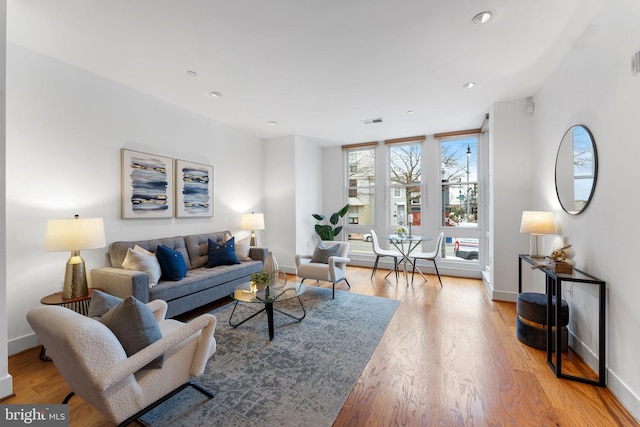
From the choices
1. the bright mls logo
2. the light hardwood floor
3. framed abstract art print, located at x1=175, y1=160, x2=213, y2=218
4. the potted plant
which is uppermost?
framed abstract art print, located at x1=175, y1=160, x2=213, y2=218

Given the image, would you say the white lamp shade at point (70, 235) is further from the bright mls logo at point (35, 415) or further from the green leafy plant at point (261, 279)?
the green leafy plant at point (261, 279)

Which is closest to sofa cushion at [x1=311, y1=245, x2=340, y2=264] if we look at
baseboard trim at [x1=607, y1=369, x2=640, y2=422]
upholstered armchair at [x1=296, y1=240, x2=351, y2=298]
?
upholstered armchair at [x1=296, y1=240, x2=351, y2=298]

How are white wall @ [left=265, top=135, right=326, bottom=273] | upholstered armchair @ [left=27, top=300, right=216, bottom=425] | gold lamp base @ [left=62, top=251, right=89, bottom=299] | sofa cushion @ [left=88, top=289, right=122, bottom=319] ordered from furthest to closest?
white wall @ [left=265, top=135, right=326, bottom=273], gold lamp base @ [left=62, top=251, right=89, bottom=299], sofa cushion @ [left=88, top=289, right=122, bottom=319], upholstered armchair @ [left=27, top=300, right=216, bottom=425]

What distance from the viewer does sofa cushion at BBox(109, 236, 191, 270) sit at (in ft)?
9.55

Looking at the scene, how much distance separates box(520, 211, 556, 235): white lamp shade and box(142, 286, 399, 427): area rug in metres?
1.79

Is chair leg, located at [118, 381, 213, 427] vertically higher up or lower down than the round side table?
lower down

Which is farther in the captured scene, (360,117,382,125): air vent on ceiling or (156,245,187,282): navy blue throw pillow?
(360,117,382,125): air vent on ceiling

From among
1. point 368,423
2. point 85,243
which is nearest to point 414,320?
point 368,423

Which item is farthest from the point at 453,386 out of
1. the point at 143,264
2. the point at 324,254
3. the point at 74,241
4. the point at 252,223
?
the point at 252,223

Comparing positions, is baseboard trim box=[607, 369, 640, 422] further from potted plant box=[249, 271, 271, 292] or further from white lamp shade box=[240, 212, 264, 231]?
white lamp shade box=[240, 212, 264, 231]

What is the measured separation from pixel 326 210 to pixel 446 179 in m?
2.67

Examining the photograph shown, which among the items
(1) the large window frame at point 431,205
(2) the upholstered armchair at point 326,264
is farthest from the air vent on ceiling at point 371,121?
(2) the upholstered armchair at point 326,264

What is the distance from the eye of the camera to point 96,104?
2.89 meters

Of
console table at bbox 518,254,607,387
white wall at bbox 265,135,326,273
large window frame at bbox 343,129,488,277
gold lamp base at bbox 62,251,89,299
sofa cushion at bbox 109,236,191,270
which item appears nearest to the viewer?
console table at bbox 518,254,607,387
